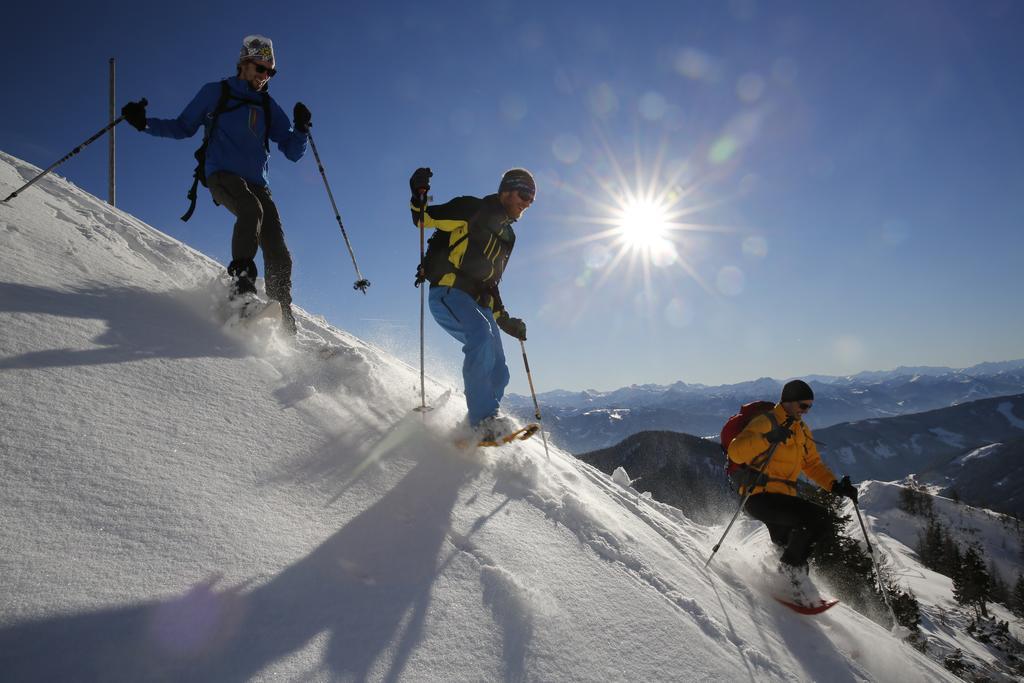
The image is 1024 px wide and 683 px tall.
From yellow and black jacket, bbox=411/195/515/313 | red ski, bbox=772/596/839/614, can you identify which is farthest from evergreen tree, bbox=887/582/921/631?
yellow and black jacket, bbox=411/195/515/313

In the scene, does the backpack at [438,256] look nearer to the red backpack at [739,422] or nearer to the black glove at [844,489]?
the red backpack at [739,422]

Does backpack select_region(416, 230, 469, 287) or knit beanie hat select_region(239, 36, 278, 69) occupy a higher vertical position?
knit beanie hat select_region(239, 36, 278, 69)

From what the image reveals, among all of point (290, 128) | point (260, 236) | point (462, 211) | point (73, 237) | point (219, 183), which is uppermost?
point (290, 128)

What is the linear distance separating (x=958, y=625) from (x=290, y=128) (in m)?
44.0

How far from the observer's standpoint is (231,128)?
14.3ft

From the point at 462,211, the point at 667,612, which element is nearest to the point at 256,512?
the point at 667,612

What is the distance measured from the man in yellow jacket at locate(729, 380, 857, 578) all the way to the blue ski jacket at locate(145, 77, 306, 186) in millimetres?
5579

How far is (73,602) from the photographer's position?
4.10 feet

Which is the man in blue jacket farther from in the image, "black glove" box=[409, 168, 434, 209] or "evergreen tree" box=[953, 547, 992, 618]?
"evergreen tree" box=[953, 547, 992, 618]

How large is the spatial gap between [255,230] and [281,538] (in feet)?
10.7

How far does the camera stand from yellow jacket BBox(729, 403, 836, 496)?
4.64 meters

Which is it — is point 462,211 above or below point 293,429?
above

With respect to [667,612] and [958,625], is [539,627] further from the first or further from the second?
[958,625]

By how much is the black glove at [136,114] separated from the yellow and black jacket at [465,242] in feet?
8.57
